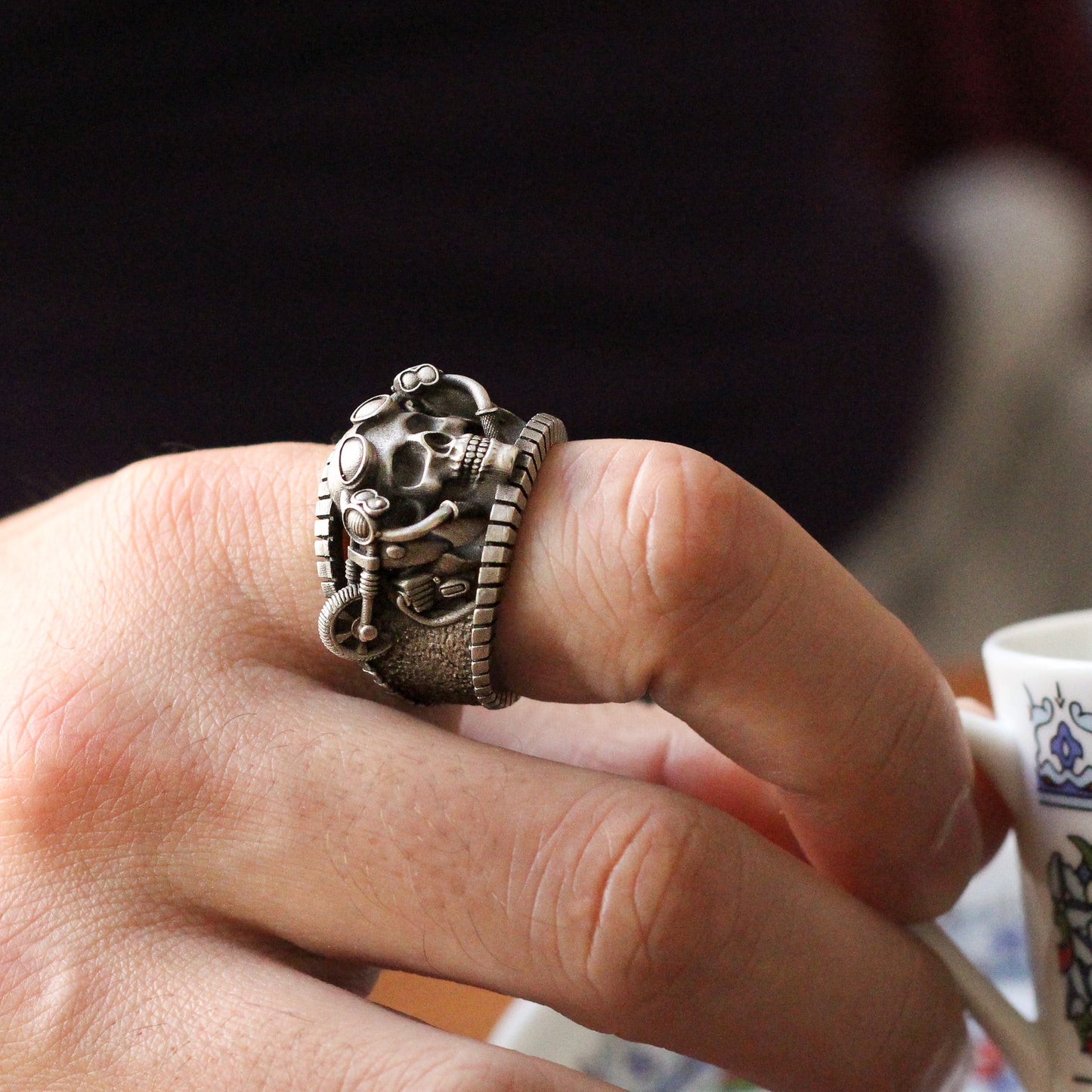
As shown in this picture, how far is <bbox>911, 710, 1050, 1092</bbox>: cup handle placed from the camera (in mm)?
676

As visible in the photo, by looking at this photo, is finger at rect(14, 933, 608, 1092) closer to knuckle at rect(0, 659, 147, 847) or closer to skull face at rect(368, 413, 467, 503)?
knuckle at rect(0, 659, 147, 847)

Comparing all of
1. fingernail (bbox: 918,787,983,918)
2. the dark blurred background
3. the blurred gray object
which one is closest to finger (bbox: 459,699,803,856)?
fingernail (bbox: 918,787,983,918)

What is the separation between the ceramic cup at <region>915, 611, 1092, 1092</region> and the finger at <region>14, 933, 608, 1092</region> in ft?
1.05

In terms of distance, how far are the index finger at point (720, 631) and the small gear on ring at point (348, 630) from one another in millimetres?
70

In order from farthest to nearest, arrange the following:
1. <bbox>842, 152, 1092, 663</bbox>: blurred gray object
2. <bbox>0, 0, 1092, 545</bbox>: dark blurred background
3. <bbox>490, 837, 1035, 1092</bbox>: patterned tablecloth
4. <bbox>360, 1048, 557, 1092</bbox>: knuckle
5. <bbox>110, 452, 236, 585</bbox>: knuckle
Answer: <bbox>842, 152, 1092, 663</bbox>: blurred gray object
<bbox>0, 0, 1092, 545</bbox>: dark blurred background
<bbox>490, 837, 1035, 1092</bbox>: patterned tablecloth
<bbox>110, 452, 236, 585</bbox>: knuckle
<bbox>360, 1048, 557, 1092</bbox>: knuckle

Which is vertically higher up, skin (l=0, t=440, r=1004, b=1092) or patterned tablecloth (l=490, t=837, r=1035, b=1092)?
skin (l=0, t=440, r=1004, b=1092)

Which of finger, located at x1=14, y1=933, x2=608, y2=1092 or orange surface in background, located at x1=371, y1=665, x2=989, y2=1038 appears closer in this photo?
finger, located at x1=14, y1=933, x2=608, y2=1092

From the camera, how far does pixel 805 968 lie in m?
0.60

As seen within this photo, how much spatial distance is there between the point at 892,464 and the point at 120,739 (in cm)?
127

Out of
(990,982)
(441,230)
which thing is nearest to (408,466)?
(990,982)

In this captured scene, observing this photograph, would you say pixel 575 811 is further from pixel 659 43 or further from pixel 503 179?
pixel 659 43

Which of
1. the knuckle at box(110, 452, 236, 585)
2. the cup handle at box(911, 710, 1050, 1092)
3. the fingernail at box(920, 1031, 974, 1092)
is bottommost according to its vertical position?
the fingernail at box(920, 1031, 974, 1092)

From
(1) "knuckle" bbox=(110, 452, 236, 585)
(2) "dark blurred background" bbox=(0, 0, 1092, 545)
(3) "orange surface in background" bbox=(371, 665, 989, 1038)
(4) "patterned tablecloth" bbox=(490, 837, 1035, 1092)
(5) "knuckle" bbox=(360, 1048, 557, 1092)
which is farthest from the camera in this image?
(2) "dark blurred background" bbox=(0, 0, 1092, 545)

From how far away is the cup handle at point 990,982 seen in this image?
0.68 meters
